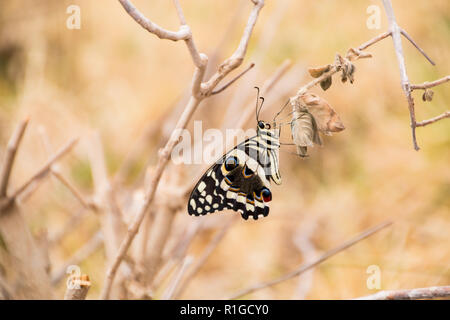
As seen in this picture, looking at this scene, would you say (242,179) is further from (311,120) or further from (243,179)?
(311,120)

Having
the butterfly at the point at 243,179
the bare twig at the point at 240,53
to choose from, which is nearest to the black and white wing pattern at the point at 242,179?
the butterfly at the point at 243,179

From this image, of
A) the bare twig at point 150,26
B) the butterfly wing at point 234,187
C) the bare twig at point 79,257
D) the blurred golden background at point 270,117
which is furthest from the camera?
the blurred golden background at point 270,117

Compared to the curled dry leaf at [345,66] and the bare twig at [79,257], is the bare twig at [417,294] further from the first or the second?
the bare twig at [79,257]

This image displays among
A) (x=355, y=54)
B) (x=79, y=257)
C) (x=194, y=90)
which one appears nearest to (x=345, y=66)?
(x=355, y=54)

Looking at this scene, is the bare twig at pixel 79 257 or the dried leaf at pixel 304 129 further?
the bare twig at pixel 79 257

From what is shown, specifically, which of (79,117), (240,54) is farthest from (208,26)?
(240,54)

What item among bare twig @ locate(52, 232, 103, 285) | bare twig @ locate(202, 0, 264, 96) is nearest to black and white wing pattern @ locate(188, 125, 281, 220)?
bare twig @ locate(202, 0, 264, 96)
